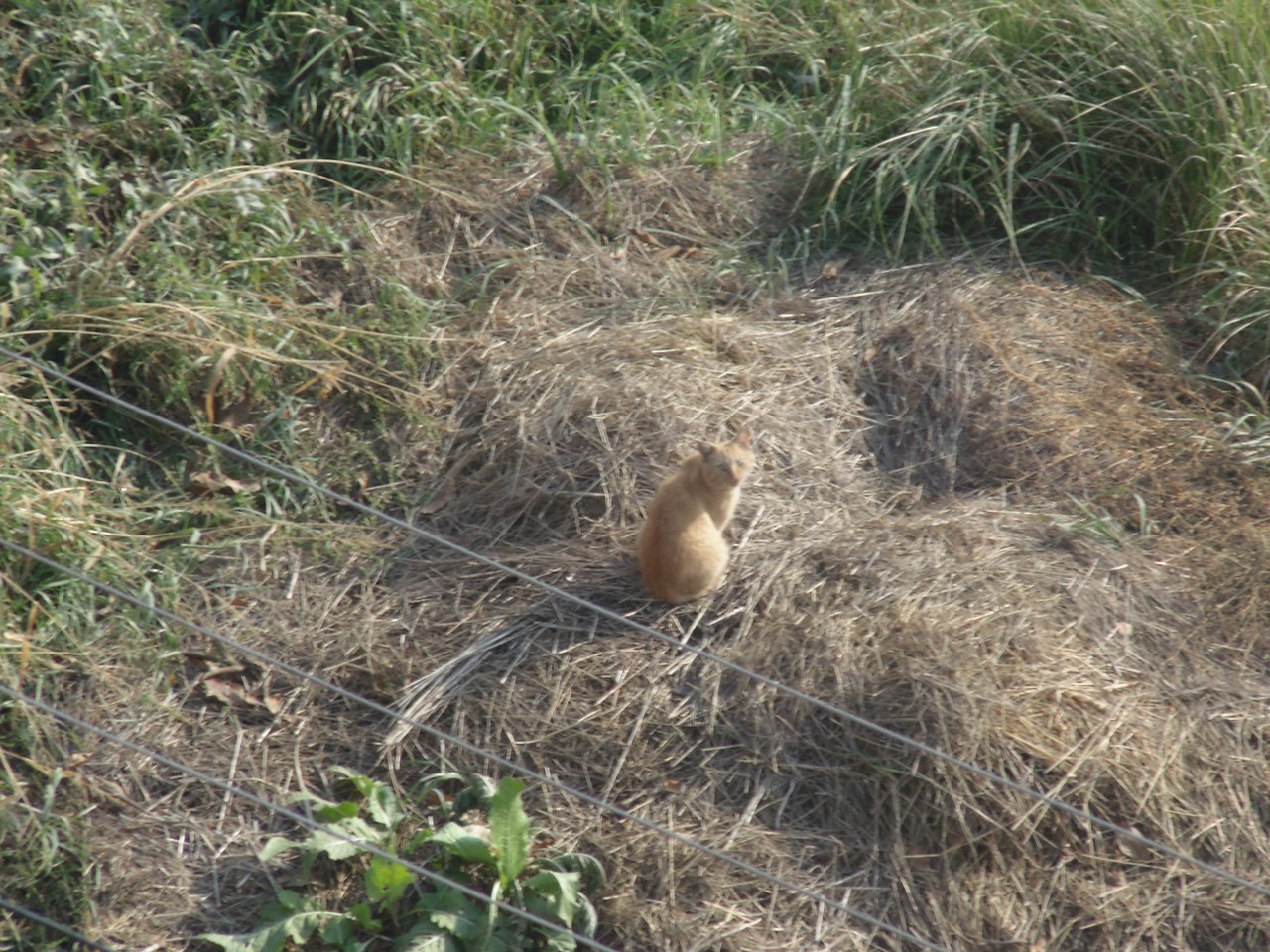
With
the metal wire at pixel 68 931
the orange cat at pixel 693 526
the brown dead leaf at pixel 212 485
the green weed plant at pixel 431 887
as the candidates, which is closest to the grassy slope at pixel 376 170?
the brown dead leaf at pixel 212 485

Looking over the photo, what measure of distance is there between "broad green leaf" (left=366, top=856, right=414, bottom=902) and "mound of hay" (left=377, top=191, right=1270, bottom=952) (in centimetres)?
45

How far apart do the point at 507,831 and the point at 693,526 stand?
3.63 ft

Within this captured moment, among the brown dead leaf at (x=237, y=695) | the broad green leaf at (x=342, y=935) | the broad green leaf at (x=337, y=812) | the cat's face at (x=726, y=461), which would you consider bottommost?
the broad green leaf at (x=342, y=935)

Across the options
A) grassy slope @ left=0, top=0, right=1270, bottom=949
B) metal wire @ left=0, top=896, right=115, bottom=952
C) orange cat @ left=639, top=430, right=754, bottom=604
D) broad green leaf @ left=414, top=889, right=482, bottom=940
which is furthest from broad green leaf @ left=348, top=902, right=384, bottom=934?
orange cat @ left=639, top=430, right=754, bottom=604

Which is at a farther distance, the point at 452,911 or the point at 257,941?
the point at 452,911

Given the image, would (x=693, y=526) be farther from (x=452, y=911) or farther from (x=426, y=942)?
(x=426, y=942)

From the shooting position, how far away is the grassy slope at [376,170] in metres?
5.19

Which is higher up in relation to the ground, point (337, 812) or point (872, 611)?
point (872, 611)

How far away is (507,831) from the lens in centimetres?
421

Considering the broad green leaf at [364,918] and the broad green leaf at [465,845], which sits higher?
the broad green leaf at [465,845]

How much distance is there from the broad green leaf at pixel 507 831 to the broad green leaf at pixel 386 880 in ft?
0.92

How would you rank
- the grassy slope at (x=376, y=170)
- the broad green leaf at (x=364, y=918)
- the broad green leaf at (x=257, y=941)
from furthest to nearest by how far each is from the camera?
the grassy slope at (x=376, y=170) < the broad green leaf at (x=364, y=918) < the broad green leaf at (x=257, y=941)

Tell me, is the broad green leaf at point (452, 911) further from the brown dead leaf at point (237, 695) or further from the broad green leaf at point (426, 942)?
the brown dead leaf at point (237, 695)

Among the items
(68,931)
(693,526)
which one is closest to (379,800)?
(68,931)
